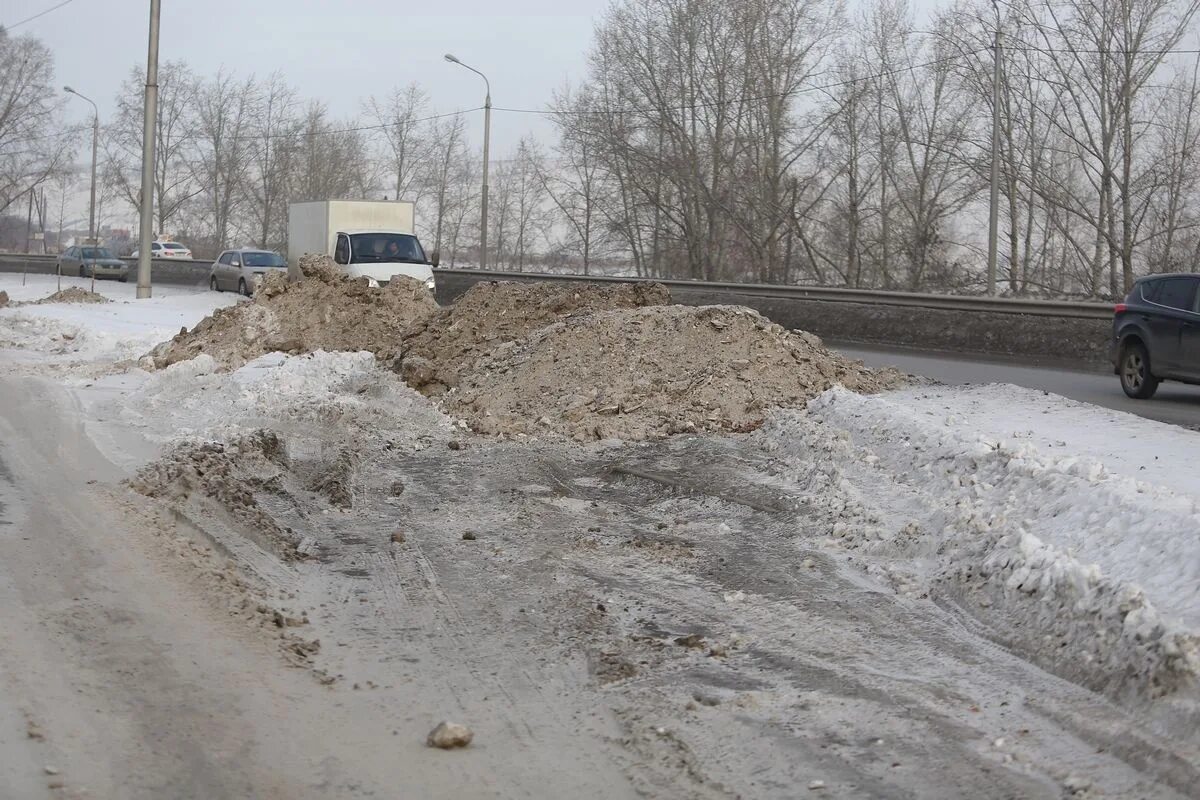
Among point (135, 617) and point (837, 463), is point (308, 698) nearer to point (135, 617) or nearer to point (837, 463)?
point (135, 617)

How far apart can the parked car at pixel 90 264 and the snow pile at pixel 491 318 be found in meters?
41.9

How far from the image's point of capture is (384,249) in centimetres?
2942

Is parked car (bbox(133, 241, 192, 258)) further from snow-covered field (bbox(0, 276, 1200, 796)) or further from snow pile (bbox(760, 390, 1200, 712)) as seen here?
snow pile (bbox(760, 390, 1200, 712))

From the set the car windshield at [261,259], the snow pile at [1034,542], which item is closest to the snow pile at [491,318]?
the snow pile at [1034,542]

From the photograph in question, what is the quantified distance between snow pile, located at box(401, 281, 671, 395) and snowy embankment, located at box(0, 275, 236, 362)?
5.48 metres

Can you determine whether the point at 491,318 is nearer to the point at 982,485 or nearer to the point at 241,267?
the point at 982,485

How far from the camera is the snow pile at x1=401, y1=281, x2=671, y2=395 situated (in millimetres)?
15047

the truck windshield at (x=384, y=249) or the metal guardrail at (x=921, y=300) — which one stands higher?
the truck windshield at (x=384, y=249)

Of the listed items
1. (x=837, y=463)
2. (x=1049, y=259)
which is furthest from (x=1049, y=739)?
(x=1049, y=259)

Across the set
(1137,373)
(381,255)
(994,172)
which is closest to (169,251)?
(381,255)

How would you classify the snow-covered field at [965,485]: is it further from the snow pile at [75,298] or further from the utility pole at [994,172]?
the utility pole at [994,172]

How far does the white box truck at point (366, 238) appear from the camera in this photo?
2881cm

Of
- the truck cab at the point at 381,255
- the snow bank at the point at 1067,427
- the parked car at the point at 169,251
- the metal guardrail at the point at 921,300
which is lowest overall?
the snow bank at the point at 1067,427

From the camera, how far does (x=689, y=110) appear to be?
44.6 metres
